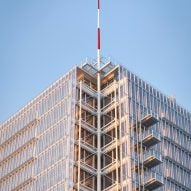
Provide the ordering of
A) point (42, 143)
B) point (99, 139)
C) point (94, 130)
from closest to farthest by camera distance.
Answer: point (99, 139)
point (94, 130)
point (42, 143)

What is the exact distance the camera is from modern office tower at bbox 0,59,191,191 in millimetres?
122500

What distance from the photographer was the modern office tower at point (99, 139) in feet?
402

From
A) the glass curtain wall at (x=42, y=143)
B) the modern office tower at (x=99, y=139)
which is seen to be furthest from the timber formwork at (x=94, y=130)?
the glass curtain wall at (x=42, y=143)

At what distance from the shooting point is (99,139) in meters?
129

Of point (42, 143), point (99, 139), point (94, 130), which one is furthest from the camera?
point (42, 143)

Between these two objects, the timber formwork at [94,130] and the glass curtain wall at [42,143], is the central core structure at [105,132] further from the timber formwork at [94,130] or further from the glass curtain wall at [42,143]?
the glass curtain wall at [42,143]

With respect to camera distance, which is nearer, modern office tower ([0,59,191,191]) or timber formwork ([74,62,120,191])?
modern office tower ([0,59,191,191])

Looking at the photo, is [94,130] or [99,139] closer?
[99,139]

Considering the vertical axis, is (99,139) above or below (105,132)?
below

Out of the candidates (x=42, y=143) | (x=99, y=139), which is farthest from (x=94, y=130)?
(x=42, y=143)

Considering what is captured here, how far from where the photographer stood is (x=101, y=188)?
4865 inches

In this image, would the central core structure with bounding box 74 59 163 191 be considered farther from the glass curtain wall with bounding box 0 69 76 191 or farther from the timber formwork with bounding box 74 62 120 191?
the glass curtain wall with bounding box 0 69 76 191

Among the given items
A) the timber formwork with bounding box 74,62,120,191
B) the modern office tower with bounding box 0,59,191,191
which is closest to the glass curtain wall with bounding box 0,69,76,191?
the modern office tower with bounding box 0,59,191,191

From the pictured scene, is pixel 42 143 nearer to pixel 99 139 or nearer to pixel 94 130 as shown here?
pixel 94 130
